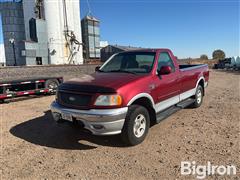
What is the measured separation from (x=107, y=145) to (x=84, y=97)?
1.10 m

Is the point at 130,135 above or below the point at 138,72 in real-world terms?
below

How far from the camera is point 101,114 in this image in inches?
140

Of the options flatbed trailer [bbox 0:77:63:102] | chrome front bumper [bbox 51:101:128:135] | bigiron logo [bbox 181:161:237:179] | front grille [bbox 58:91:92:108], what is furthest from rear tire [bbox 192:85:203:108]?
flatbed trailer [bbox 0:77:63:102]

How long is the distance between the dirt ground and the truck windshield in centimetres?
148

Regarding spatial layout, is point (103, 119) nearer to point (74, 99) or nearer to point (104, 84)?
point (104, 84)

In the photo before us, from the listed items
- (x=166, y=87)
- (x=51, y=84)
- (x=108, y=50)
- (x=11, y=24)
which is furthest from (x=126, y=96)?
(x=108, y=50)

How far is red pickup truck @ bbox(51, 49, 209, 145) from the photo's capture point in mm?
3633

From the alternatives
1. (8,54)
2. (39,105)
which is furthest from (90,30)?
(39,105)

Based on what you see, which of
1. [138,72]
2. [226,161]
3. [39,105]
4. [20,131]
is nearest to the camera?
[226,161]

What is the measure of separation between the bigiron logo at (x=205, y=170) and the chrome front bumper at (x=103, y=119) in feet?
4.12

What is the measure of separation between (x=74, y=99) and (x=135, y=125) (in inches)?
49.5

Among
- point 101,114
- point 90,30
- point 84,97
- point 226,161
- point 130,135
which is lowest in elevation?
point 226,161

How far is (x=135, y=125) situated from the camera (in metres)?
4.00

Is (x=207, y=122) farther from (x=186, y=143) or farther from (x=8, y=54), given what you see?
(x=8, y=54)
